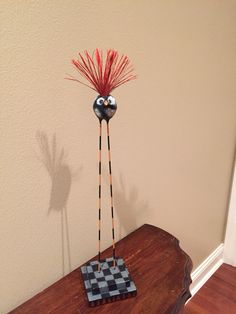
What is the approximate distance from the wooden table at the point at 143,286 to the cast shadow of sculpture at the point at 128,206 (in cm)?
9

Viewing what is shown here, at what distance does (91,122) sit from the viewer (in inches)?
32.0

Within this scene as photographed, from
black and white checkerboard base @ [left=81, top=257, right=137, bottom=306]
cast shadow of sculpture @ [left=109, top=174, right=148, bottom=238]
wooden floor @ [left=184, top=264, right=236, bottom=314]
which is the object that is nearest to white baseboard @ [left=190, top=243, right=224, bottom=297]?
wooden floor @ [left=184, top=264, right=236, bottom=314]

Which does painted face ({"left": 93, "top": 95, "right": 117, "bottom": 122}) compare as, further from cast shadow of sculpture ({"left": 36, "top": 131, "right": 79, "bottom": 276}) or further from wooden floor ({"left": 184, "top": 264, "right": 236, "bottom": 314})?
wooden floor ({"left": 184, "top": 264, "right": 236, "bottom": 314})

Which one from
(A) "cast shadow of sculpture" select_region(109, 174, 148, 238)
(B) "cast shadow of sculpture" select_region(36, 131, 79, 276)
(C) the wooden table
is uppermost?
(B) "cast shadow of sculpture" select_region(36, 131, 79, 276)

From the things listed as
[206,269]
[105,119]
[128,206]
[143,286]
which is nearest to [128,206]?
[128,206]

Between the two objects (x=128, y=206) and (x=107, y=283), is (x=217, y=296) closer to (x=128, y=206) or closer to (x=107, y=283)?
(x=128, y=206)

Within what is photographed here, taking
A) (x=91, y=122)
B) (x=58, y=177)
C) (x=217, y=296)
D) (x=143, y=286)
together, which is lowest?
(x=217, y=296)

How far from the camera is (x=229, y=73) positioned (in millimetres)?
1398

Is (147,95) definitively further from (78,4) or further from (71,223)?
(71,223)

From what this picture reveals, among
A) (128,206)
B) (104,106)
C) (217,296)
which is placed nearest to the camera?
(104,106)

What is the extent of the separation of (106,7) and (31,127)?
14.5 inches

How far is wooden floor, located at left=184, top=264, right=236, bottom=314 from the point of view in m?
1.55

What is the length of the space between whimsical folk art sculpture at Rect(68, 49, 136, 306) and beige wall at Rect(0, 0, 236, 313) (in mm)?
74

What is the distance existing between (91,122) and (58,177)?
17 centimetres
